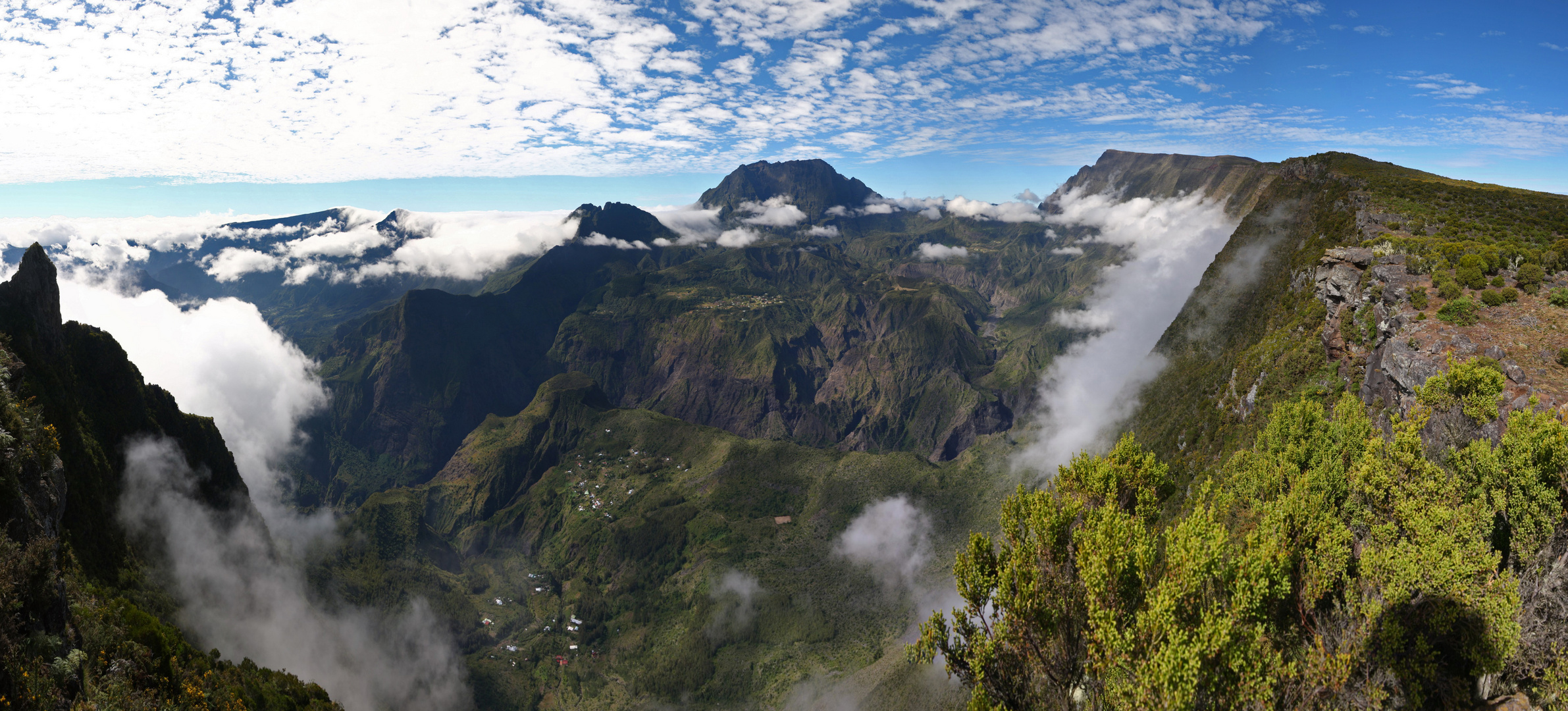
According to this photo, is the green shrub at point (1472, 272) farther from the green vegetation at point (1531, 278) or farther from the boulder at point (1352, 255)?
the boulder at point (1352, 255)

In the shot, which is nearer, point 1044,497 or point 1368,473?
point 1368,473

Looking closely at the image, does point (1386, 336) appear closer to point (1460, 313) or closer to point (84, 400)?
point (1460, 313)

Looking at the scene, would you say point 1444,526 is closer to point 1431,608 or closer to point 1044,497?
point 1431,608

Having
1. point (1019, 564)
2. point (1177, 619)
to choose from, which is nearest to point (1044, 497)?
point (1019, 564)

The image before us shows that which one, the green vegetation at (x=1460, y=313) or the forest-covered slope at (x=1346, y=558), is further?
the green vegetation at (x=1460, y=313)

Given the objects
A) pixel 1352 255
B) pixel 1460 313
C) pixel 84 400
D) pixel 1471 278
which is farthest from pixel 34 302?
pixel 1352 255

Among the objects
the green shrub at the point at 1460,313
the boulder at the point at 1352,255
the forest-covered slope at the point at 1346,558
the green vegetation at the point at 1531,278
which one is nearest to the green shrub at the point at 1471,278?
the forest-covered slope at the point at 1346,558
